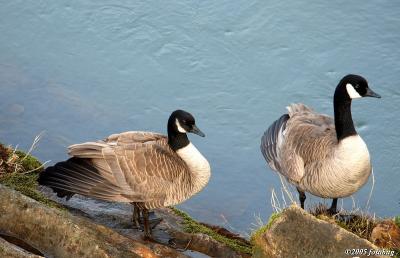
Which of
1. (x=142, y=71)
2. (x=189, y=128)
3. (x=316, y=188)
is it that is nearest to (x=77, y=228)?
(x=189, y=128)

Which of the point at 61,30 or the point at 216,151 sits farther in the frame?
the point at 61,30

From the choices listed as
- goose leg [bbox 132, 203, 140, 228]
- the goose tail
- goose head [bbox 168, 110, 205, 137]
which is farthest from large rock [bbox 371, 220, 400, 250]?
goose leg [bbox 132, 203, 140, 228]

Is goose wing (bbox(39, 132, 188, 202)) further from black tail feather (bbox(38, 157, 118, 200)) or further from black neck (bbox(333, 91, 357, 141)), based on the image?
black neck (bbox(333, 91, 357, 141))

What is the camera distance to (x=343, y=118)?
674 cm

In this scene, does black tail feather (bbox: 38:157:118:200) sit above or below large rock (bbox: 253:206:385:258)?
above

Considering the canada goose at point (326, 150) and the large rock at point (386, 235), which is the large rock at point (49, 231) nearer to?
the large rock at point (386, 235)

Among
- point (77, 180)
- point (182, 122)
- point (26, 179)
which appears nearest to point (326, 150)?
point (182, 122)

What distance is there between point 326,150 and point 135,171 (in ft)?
6.49

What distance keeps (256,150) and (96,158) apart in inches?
114

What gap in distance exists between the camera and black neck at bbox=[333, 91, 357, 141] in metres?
6.72

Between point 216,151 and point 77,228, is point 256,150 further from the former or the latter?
A: point 77,228

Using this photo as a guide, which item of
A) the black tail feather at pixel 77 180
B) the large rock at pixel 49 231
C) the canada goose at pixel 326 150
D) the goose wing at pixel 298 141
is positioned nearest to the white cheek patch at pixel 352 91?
the canada goose at pixel 326 150

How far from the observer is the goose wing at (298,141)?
704 cm

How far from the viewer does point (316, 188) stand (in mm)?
6871
